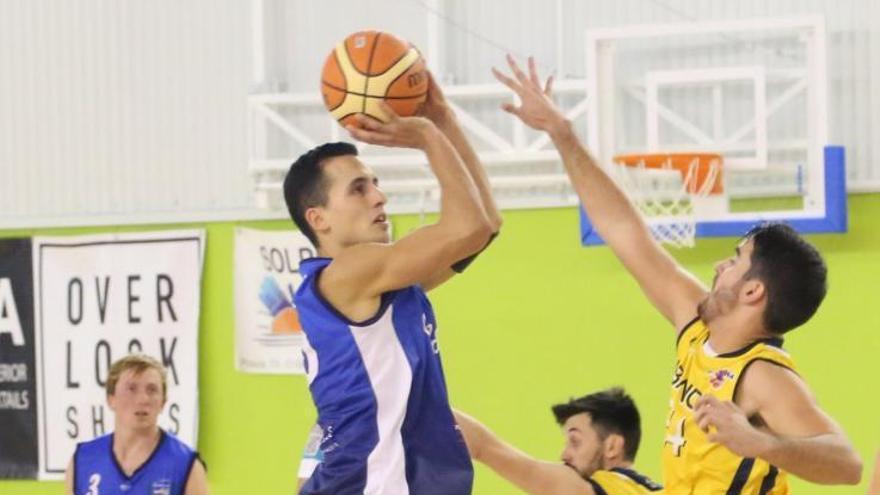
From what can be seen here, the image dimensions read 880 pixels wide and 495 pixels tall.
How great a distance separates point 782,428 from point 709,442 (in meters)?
0.24

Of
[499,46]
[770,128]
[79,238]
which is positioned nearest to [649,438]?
[770,128]

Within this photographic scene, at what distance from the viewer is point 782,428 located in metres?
4.39

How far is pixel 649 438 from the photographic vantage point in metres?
9.77

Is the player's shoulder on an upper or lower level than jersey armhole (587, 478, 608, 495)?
upper

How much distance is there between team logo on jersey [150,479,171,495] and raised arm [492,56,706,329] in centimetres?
312

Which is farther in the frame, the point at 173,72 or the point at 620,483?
the point at 173,72

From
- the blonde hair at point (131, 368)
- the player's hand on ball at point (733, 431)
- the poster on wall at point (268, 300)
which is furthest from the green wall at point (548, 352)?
the player's hand on ball at point (733, 431)

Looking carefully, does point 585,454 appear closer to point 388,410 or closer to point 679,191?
point 388,410

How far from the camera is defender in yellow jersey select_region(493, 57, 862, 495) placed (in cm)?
421

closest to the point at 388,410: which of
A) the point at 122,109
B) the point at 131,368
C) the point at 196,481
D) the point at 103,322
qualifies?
the point at 196,481

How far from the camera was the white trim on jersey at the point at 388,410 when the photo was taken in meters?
4.52

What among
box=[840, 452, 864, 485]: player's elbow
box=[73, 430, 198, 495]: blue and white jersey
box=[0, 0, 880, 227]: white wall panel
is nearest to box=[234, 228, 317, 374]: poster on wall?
box=[0, 0, 880, 227]: white wall panel

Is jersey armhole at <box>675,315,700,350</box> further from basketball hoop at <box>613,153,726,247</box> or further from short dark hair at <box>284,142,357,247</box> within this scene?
basketball hoop at <box>613,153,726,247</box>

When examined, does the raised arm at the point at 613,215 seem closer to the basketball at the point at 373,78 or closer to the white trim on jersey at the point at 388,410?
the basketball at the point at 373,78
